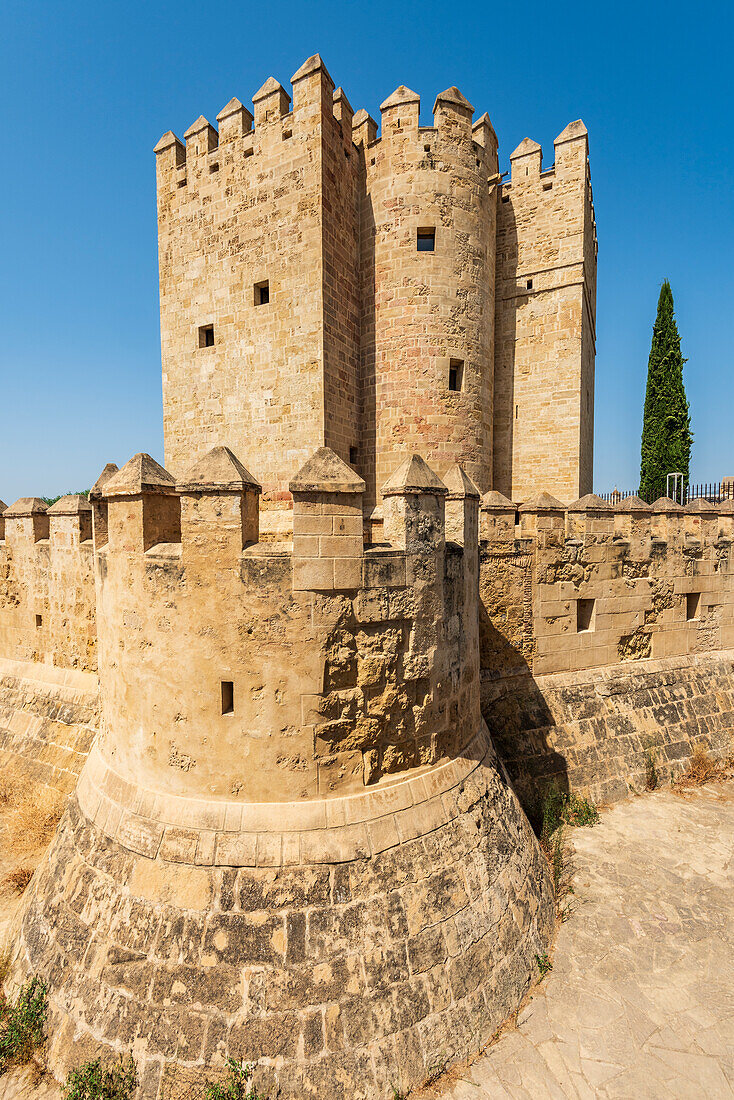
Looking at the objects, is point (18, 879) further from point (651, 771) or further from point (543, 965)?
point (651, 771)

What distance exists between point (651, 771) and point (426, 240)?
35.6 ft

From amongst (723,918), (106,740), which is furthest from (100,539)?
(723,918)

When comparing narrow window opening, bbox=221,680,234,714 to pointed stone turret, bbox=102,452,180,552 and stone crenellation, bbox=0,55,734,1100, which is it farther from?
pointed stone turret, bbox=102,452,180,552

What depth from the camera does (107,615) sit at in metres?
5.06

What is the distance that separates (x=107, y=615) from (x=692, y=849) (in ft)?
26.0

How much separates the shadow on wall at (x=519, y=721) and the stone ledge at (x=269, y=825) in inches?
116

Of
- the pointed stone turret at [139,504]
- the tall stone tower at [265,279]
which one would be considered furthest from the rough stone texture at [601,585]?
the pointed stone turret at [139,504]

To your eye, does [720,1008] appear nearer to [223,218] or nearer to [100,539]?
[100,539]

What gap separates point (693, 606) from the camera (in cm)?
991

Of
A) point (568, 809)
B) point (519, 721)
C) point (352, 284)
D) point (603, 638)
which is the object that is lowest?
point (568, 809)

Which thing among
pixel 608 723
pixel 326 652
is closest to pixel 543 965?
pixel 326 652

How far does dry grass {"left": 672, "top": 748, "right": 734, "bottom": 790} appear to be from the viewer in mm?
8352

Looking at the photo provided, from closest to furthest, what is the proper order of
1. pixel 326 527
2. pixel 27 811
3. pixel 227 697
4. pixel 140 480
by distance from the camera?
pixel 326 527, pixel 227 697, pixel 140 480, pixel 27 811

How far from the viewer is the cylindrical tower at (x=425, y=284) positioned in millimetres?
10055
